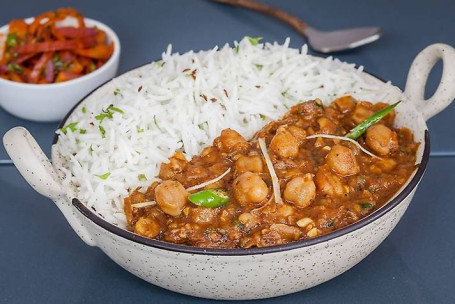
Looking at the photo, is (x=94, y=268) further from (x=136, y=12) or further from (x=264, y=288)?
(x=136, y=12)

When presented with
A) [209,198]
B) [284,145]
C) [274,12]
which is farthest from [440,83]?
[274,12]

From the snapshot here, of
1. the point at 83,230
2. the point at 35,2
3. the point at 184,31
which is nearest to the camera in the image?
the point at 83,230

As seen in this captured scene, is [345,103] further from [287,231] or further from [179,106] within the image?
[287,231]

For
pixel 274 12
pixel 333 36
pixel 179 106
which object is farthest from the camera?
pixel 274 12

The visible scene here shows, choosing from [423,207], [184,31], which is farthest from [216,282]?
[184,31]

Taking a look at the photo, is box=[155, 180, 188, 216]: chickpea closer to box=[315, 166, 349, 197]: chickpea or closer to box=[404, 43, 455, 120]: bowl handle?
box=[315, 166, 349, 197]: chickpea

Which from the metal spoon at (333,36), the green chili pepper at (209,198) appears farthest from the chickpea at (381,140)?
the metal spoon at (333,36)

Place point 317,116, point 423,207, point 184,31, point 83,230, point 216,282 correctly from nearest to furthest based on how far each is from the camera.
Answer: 1. point 216,282
2. point 83,230
3. point 317,116
4. point 423,207
5. point 184,31

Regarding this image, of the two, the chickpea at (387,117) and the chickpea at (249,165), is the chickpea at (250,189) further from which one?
the chickpea at (387,117)
